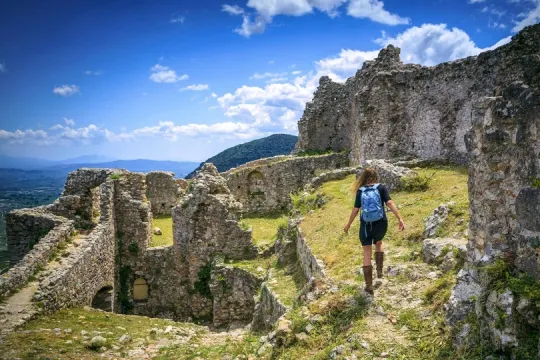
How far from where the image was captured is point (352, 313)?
5613 millimetres

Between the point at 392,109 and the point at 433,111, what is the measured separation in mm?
2559

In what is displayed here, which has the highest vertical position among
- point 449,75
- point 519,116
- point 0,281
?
point 449,75

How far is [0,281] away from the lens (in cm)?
924

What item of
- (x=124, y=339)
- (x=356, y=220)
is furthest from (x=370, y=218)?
(x=124, y=339)

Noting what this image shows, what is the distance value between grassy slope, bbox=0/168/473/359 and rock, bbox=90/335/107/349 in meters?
0.20

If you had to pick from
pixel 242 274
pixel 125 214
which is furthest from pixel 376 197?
pixel 125 214

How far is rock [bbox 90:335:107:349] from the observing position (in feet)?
25.9

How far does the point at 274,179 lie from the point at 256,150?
71256 millimetres

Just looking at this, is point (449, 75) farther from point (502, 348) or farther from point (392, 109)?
point (502, 348)

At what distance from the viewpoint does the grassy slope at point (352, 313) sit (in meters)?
4.80

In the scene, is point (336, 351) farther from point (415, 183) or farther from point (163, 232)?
point (163, 232)

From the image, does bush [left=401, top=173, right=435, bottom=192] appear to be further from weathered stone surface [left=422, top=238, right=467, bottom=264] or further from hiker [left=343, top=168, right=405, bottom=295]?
hiker [left=343, top=168, right=405, bottom=295]

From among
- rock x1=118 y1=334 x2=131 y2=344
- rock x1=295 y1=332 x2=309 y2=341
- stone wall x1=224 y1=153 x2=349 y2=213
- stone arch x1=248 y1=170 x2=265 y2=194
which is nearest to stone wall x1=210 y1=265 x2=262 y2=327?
rock x1=118 y1=334 x2=131 y2=344

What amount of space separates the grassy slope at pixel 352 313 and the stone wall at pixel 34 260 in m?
1.26
